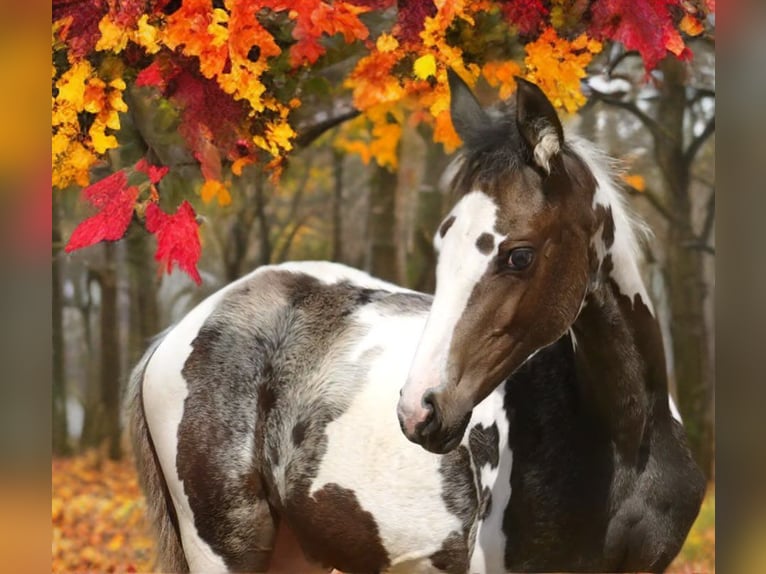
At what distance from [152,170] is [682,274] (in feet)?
5.24

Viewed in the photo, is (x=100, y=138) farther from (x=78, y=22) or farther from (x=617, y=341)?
(x=617, y=341)

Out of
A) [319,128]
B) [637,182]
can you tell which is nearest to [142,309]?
[319,128]

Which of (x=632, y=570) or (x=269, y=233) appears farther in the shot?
(x=269, y=233)

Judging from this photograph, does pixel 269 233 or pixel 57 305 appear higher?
pixel 269 233

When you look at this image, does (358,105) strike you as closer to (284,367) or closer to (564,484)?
(284,367)

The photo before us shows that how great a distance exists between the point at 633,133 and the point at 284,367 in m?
1.22

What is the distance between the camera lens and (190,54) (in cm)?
246

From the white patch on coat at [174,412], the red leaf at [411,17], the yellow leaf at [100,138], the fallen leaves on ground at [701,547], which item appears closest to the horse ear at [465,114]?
the red leaf at [411,17]

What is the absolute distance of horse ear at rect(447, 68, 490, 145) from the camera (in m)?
1.97

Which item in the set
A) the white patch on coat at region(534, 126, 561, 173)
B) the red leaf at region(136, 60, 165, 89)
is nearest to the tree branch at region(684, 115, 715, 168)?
the white patch on coat at region(534, 126, 561, 173)

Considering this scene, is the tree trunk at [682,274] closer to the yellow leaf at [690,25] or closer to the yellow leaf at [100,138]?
the yellow leaf at [690,25]

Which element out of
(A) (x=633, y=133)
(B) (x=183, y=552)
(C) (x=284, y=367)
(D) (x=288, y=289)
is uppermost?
(A) (x=633, y=133)

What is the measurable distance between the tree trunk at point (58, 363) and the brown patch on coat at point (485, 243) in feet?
4.37
